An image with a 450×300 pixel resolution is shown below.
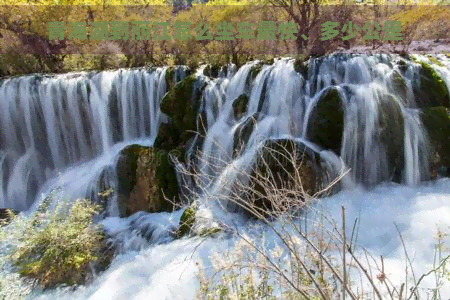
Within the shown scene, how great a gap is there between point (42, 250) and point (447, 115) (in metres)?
8.16

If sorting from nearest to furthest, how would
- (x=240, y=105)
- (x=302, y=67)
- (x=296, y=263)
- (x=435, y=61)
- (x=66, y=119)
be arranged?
(x=296, y=263) < (x=435, y=61) < (x=302, y=67) < (x=240, y=105) < (x=66, y=119)

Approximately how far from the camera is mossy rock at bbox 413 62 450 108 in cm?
741

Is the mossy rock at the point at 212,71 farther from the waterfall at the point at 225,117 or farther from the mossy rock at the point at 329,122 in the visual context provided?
the mossy rock at the point at 329,122

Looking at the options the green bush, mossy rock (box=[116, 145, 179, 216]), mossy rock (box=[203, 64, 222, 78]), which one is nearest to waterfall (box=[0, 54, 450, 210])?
mossy rock (box=[203, 64, 222, 78])

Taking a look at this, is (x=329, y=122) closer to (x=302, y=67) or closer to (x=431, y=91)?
(x=302, y=67)

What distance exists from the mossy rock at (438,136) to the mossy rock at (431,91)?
1.47 ft

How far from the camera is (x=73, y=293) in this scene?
5.53 m

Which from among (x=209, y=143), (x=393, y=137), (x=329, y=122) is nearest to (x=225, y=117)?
(x=209, y=143)

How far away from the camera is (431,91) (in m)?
7.44

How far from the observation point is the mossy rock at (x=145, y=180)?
820 centimetres

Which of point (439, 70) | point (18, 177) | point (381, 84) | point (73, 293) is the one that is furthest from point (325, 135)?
point (18, 177)

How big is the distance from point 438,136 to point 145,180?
21.4 ft

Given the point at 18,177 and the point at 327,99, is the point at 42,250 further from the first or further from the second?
the point at 327,99

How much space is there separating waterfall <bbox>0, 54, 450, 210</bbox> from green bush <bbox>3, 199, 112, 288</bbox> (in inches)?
110
